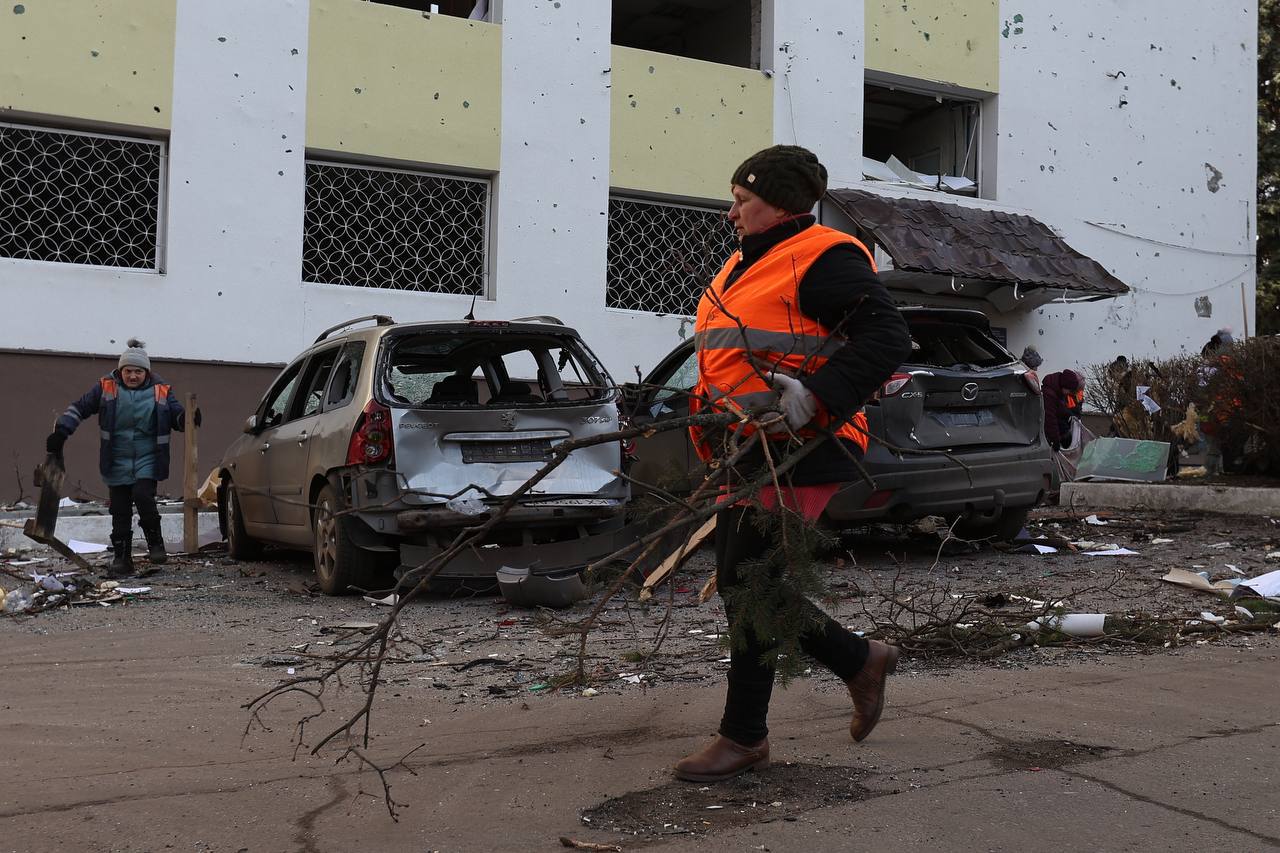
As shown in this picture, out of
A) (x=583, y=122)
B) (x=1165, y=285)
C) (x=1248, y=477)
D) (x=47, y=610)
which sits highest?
(x=583, y=122)

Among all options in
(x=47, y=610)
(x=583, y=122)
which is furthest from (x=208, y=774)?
(x=583, y=122)

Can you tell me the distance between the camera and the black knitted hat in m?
3.74

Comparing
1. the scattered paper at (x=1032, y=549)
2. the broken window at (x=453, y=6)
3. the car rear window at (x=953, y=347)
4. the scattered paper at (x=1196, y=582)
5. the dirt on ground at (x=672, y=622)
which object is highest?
the broken window at (x=453, y=6)

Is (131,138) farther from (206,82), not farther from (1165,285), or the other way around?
(1165,285)

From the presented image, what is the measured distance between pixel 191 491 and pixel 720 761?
7.38 metres

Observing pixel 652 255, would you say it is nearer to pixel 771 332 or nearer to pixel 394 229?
pixel 394 229

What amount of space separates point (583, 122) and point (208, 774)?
36.8 feet

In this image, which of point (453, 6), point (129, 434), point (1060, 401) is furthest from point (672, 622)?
point (453, 6)

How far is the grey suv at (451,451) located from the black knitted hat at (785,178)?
11.3ft

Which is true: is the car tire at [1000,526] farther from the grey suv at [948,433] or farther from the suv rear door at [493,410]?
the suv rear door at [493,410]

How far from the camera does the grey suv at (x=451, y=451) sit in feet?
24.1

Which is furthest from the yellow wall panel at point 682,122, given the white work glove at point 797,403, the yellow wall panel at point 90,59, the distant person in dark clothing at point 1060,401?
the white work glove at point 797,403

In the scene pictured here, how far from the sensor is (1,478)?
11.6 metres

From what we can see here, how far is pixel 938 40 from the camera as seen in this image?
16734mm
